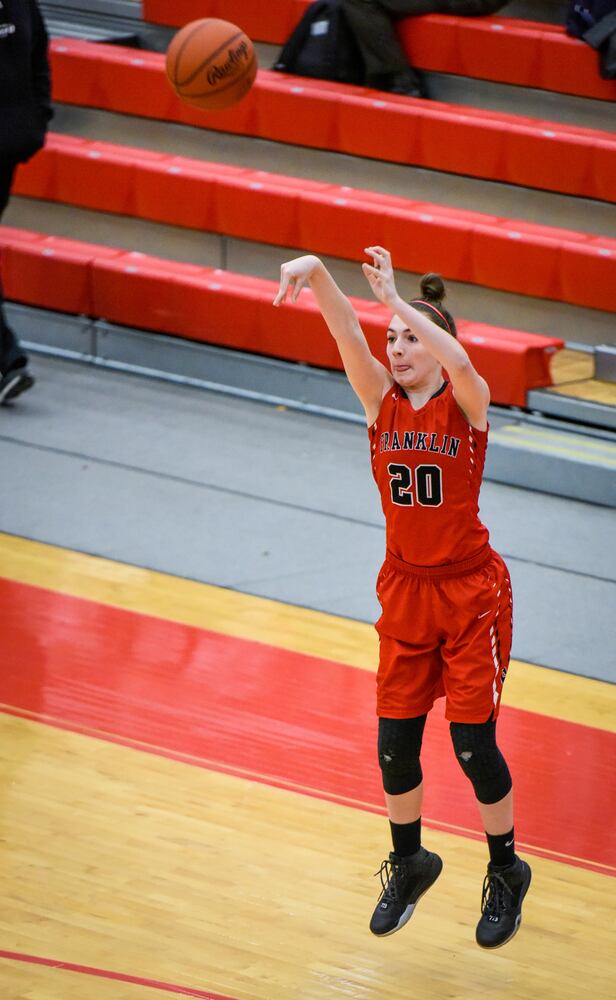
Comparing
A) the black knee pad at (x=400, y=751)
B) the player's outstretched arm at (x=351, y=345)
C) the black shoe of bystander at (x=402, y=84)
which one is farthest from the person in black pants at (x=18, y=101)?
the black knee pad at (x=400, y=751)

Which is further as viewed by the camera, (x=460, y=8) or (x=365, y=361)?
(x=460, y=8)

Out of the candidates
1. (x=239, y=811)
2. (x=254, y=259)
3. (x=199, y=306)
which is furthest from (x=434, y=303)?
(x=254, y=259)

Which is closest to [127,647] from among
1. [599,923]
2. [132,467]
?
[132,467]

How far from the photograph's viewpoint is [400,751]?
3.20m

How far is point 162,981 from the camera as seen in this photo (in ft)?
10.5

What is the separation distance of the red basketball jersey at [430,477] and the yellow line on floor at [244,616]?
1.61m

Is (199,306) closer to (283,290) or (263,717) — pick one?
(263,717)

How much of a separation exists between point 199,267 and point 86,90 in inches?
63.9

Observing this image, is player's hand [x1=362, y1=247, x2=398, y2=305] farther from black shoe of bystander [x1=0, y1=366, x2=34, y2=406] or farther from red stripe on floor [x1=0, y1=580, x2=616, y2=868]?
black shoe of bystander [x1=0, y1=366, x2=34, y2=406]

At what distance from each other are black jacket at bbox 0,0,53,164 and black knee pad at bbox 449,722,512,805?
433 centimetres

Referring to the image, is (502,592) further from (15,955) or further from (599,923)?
(15,955)

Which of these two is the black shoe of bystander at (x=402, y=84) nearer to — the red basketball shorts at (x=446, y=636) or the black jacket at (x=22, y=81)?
the black jacket at (x=22, y=81)

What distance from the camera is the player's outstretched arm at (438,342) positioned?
2.89m

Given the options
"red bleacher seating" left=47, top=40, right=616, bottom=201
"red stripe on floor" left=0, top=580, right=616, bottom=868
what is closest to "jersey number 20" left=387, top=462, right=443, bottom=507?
"red stripe on floor" left=0, top=580, right=616, bottom=868
